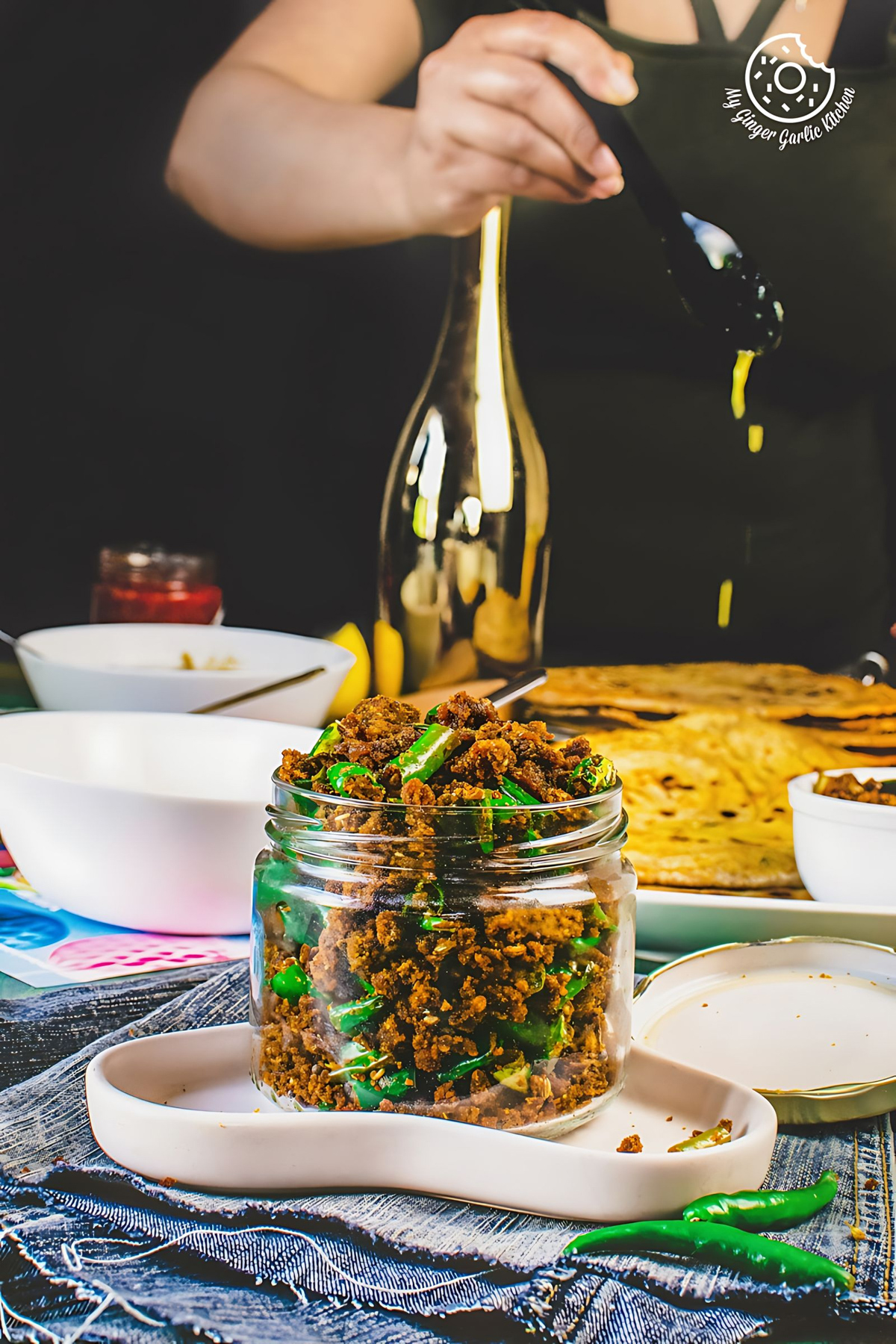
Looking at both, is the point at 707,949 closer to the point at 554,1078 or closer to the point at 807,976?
the point at 807,976

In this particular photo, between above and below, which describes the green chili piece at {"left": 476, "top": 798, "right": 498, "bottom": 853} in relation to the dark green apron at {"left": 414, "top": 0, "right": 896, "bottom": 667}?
below

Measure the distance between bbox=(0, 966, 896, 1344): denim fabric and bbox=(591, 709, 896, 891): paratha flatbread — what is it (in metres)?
0.72

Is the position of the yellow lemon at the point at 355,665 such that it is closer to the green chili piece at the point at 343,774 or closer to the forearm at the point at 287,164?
the forearm at the point at 287,164

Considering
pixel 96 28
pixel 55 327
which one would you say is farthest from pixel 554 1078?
pixel 96 28

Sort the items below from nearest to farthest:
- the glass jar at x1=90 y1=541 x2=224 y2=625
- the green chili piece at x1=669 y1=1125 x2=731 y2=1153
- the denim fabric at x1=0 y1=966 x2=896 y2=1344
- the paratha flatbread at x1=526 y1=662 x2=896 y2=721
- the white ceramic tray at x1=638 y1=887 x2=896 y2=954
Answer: the denim fabric at x1=0 y1=966 x2=896 y2=1344 → the green chili piece at x1=669 y1=1125 x2=731 y2=1153 → the white ceramic tray at x1=638 y1=887 x2=896 y2=954 → the paratha flatbread at x1=526 y1=662 x2=896 y2=721 → the glass jar at x1=90 y1=541 x2=224 y2=625

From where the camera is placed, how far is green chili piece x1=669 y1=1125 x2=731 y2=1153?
0.71 meters

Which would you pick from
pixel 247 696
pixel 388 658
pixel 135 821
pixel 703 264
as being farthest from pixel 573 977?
pixel 703 264

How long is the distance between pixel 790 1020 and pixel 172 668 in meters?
1.17

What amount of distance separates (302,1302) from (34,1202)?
183 mm

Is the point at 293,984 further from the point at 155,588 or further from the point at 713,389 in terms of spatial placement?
the point at 713,389

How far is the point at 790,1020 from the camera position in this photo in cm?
93

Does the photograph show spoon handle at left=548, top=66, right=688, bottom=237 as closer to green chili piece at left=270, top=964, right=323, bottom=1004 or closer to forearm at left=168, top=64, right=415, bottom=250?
forearm at left=168, top=64, right=415, bottom=250

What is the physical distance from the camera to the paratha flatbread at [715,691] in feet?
5.39

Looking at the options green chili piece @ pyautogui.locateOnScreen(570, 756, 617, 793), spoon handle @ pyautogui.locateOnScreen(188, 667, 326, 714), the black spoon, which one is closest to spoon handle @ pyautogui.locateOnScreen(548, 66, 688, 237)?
the black spoon
